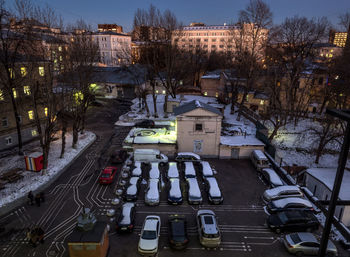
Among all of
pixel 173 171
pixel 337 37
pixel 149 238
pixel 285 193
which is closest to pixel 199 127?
pixel 173 171

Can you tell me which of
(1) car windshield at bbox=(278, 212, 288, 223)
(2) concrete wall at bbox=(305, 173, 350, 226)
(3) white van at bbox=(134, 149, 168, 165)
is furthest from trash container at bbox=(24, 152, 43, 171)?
(2) concrete wall at bbox=(305, 173, 350, 226)

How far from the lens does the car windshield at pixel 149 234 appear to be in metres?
16.6

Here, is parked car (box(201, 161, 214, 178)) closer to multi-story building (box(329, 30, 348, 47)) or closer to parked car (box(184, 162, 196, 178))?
parked car (box(184, 162, 196, 178))

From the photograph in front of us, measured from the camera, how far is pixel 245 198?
74.8 ft

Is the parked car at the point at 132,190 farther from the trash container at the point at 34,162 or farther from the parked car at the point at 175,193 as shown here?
the trash container at the point at 34,162

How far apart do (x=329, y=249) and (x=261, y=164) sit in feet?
41.3

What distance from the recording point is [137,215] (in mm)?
20156

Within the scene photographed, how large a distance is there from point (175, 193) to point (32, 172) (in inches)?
651

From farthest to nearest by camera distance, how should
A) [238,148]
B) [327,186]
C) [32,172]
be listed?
[238,148], [32,172], [327,186]

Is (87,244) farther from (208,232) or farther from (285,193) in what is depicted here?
(285,193)

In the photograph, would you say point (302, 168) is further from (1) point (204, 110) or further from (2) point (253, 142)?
(1) point (204, 110)

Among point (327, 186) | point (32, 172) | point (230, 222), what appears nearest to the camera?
point (230, 222)

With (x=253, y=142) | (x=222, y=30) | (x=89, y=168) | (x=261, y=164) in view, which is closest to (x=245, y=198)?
(x=261, y=164)

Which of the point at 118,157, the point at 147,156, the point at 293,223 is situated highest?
the point at 147,156
